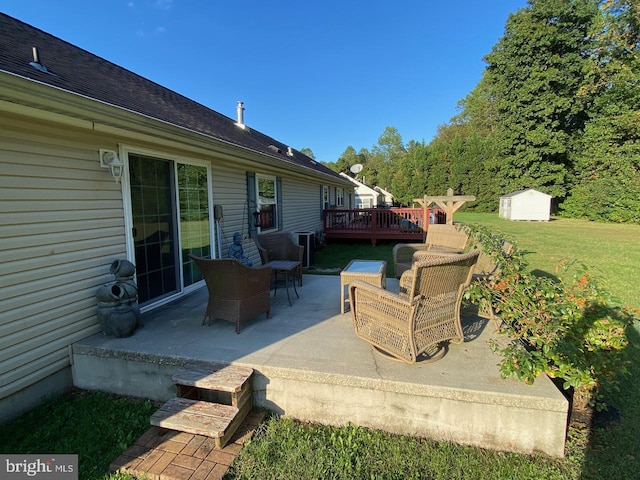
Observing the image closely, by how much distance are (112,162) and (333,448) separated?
11.0ft

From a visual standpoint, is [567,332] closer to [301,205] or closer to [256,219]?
[256,219]

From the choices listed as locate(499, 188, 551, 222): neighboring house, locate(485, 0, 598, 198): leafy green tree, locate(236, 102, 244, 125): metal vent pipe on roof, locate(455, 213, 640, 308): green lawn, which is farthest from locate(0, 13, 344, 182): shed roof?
locate(485, 0, 598, 198): leafy green tree

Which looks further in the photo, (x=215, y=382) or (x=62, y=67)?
(x=62, y=67)

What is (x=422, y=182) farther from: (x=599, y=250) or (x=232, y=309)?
(x=232, y=309)

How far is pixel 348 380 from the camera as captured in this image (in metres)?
2.32

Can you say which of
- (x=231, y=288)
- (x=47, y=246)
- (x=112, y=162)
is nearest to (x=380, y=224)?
(x=231, y=288)

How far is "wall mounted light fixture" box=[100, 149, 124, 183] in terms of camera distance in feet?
10.6

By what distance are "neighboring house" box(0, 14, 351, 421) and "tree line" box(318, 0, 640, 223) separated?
24014 mm

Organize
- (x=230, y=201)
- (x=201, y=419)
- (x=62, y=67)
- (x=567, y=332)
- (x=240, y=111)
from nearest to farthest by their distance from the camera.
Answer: (x=201, y=419) → (x=567, y=332) → (x=62, y=67) → (x=230, y=201) → (x=240, y=111)

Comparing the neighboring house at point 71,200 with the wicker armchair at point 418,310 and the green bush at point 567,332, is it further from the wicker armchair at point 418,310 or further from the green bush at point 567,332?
the green bush at point 567,332

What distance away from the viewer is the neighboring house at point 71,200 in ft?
8.11

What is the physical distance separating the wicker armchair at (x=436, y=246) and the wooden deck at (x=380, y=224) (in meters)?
5.36

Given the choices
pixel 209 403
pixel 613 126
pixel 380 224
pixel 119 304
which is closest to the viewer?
pixel 209 403

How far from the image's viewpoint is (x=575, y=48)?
21781mm
